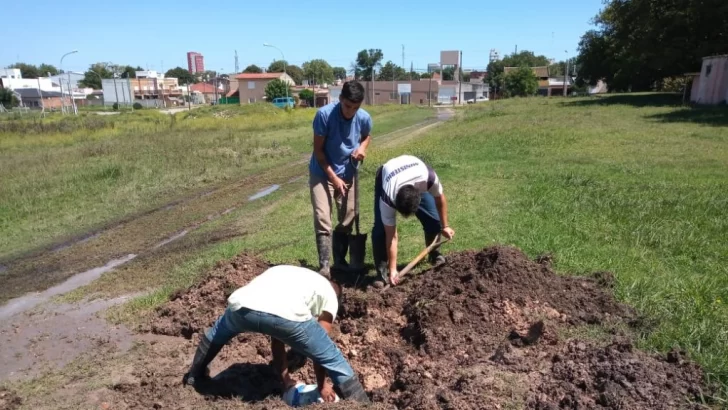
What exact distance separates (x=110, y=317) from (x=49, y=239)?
434cm

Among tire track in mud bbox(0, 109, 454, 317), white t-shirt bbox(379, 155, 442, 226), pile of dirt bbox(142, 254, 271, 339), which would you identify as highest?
white t-shirt bbox(379, 155, 442, 226)

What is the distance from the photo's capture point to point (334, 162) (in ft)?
17.8

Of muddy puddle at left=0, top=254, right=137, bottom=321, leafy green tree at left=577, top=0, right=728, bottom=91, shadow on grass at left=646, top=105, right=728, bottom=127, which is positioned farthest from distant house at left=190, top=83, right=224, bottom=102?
muddy puddle at left=0, top=254, right=137, bottom=321

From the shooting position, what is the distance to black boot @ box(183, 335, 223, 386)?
362 centimetres

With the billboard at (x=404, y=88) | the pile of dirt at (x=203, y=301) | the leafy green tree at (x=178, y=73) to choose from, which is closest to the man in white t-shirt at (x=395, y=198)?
the pile of dirt at (x=203, y=301)

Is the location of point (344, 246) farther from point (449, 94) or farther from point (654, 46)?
point (449, 94)

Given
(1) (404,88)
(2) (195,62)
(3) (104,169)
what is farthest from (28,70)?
(3) (104,169)

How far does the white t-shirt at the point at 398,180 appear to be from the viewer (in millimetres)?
4617

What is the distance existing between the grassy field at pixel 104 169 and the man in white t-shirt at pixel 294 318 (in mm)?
6394

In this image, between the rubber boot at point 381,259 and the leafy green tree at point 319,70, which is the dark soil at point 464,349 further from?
the leafy green tree at point 319,70

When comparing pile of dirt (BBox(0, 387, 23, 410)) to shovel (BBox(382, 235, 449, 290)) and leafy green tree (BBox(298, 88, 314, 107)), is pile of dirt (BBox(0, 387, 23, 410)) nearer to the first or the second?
shovel (BBox(382, 235, 449, 290))

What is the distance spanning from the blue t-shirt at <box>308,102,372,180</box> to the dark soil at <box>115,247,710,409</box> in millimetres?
1260

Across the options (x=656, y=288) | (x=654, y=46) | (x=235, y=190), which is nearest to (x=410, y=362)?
(x=656, y=288)

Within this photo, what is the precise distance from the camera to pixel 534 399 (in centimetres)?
304
